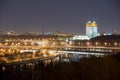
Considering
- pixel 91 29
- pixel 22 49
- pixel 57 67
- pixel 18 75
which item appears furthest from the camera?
pixel 91 29

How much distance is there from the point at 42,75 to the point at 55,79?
2.68ft

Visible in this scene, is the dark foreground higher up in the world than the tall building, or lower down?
lower down

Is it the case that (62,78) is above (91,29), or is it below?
below

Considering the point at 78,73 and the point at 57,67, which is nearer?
the point at 78,73

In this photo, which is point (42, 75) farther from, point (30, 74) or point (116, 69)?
point (116, 69)

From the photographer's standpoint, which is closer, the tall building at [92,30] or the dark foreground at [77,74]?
the dark foreground at [77,74]

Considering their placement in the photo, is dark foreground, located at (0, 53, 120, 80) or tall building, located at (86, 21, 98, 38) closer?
dark foreground, located at (0, 53, 120, 80)

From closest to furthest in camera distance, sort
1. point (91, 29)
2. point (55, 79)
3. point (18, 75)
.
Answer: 1. point (55, 79)
2. point (18, 75)
3. point (91, 29)

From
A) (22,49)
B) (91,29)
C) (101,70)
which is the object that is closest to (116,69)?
(101,70)

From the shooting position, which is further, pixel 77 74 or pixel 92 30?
pixel 92 30

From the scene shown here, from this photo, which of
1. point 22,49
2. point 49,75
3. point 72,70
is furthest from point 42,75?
point 22,49

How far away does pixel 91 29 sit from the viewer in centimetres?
7931

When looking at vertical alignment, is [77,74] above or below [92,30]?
below

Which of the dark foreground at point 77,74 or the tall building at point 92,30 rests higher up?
the tall building at point 92,30
